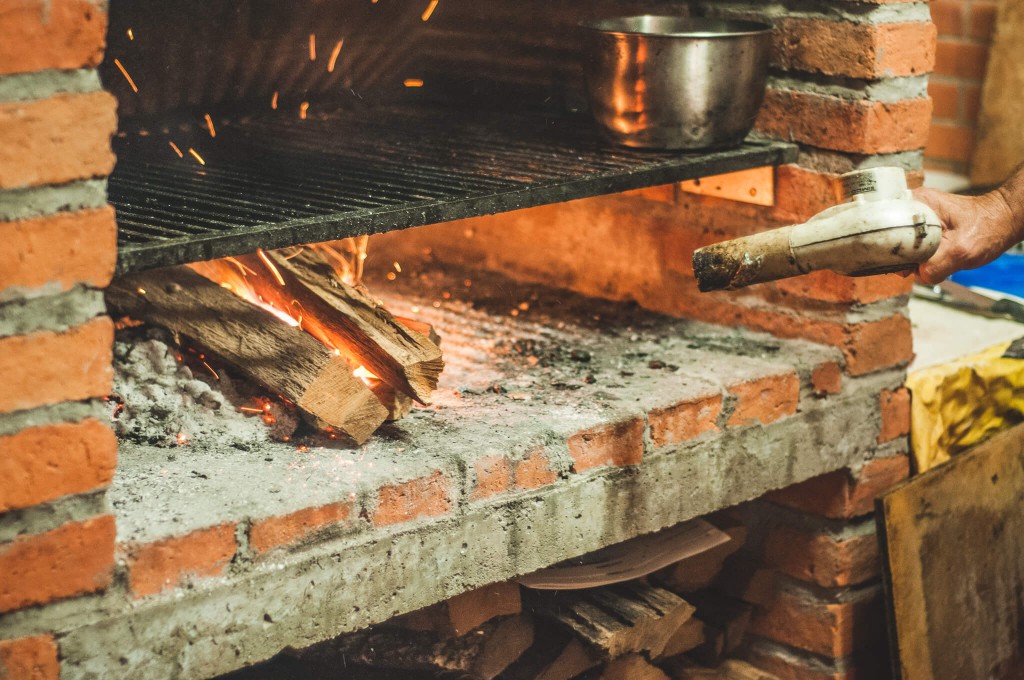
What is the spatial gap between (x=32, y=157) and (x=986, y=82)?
11.1ft

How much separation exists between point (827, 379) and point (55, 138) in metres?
1.63

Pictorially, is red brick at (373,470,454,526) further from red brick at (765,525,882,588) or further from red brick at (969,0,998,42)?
red brick at (969,0,998,42)

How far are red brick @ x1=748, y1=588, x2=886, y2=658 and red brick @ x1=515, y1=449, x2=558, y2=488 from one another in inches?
39.0

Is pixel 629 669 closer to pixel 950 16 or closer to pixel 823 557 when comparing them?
pixel 823 557

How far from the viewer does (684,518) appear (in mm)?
2244

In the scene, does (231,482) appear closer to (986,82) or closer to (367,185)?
(367,185)

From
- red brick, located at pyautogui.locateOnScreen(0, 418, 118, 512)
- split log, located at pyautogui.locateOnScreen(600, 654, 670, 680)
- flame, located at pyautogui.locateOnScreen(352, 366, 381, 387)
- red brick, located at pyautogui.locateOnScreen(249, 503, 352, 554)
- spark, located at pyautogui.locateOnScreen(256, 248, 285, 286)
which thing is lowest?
split log, located at pyautogui.locateOnScreen(600, 654, 670, 680)

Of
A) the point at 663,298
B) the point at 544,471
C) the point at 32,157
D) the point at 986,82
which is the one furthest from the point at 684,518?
the point at 986,82

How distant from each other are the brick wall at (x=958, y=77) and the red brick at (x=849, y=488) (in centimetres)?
177

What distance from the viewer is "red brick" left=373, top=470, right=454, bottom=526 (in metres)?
1.81

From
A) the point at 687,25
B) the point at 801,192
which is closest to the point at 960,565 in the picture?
the point at 801,192

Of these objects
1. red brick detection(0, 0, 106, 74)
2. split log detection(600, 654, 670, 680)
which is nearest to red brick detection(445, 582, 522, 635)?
split log detection(600, 654, 670, 680)

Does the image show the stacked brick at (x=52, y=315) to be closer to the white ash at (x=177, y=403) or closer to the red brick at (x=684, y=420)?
the white ash at (x=177, y=403)

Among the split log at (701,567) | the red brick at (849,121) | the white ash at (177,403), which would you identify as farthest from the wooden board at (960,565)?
the white ash at (177,403)
